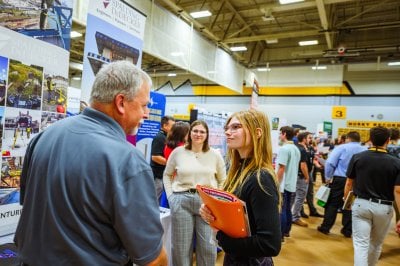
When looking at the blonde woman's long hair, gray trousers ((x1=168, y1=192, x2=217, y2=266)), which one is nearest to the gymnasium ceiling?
gray trousers ((x1=168, y1=192, x2=217, y2=266))

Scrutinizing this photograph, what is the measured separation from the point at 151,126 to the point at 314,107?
9472 mm

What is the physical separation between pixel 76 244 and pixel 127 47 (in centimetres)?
177

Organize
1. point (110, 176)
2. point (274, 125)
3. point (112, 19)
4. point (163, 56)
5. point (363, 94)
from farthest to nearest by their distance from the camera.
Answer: point (363, 94) < point (274, 125) < point (163, 56) < point (112, 19) < point (110, 176)

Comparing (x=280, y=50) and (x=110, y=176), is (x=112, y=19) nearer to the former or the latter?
(x=110, y=176)

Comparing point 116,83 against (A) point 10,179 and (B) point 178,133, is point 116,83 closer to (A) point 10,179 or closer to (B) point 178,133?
(A) point 10,179

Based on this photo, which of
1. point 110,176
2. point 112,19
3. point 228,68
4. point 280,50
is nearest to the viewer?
point 110,176

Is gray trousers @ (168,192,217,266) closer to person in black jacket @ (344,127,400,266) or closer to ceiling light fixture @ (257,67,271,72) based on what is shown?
person in black jacket @ (344,127,400,266)

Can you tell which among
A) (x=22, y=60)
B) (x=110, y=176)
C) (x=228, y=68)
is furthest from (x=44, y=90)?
(x=228, y=68)

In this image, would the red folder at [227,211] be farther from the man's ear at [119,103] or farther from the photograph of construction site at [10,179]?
the photograph of construction site at [10,179]

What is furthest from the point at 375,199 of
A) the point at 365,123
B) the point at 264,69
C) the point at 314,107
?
the point at 314,107

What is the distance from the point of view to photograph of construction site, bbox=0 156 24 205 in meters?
1.54

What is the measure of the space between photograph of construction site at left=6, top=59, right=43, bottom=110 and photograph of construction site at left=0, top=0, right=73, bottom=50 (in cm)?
19

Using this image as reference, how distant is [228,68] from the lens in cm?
952

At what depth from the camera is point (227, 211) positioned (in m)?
1.14
